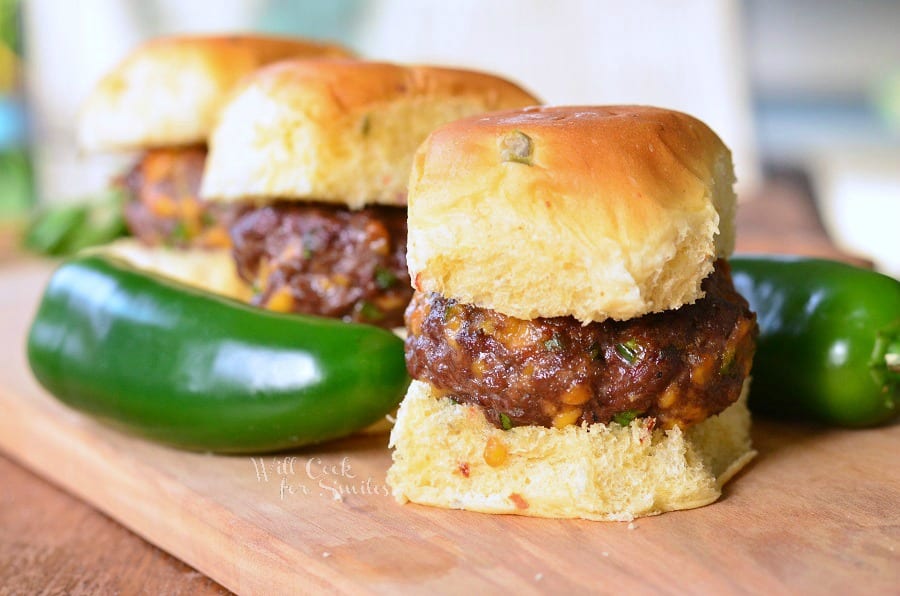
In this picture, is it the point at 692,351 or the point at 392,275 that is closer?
the point at 692,351

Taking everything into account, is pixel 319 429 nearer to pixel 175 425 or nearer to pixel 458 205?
pixel 175 425

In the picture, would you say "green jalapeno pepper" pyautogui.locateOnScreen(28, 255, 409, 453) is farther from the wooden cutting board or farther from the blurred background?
the blurred background

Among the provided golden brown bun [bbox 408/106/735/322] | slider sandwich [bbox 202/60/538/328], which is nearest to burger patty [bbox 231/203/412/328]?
slider sandwich [bbox 202/60/538/328]

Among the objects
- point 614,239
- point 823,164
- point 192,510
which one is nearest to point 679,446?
point 614,239

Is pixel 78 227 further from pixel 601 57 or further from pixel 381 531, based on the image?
pixel 601 57

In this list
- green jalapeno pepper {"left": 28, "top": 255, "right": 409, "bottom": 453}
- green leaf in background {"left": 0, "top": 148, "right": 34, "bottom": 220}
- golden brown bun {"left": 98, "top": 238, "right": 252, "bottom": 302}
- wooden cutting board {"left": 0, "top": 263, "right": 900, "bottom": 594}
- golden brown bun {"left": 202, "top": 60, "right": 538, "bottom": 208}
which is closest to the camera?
wooden cutting board {"left": 0, "top": 263, "right": 900, "bottom": 594}

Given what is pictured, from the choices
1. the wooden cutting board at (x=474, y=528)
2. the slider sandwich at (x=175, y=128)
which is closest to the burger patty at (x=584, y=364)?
the wooden cutting board at (x=474, y=528)
